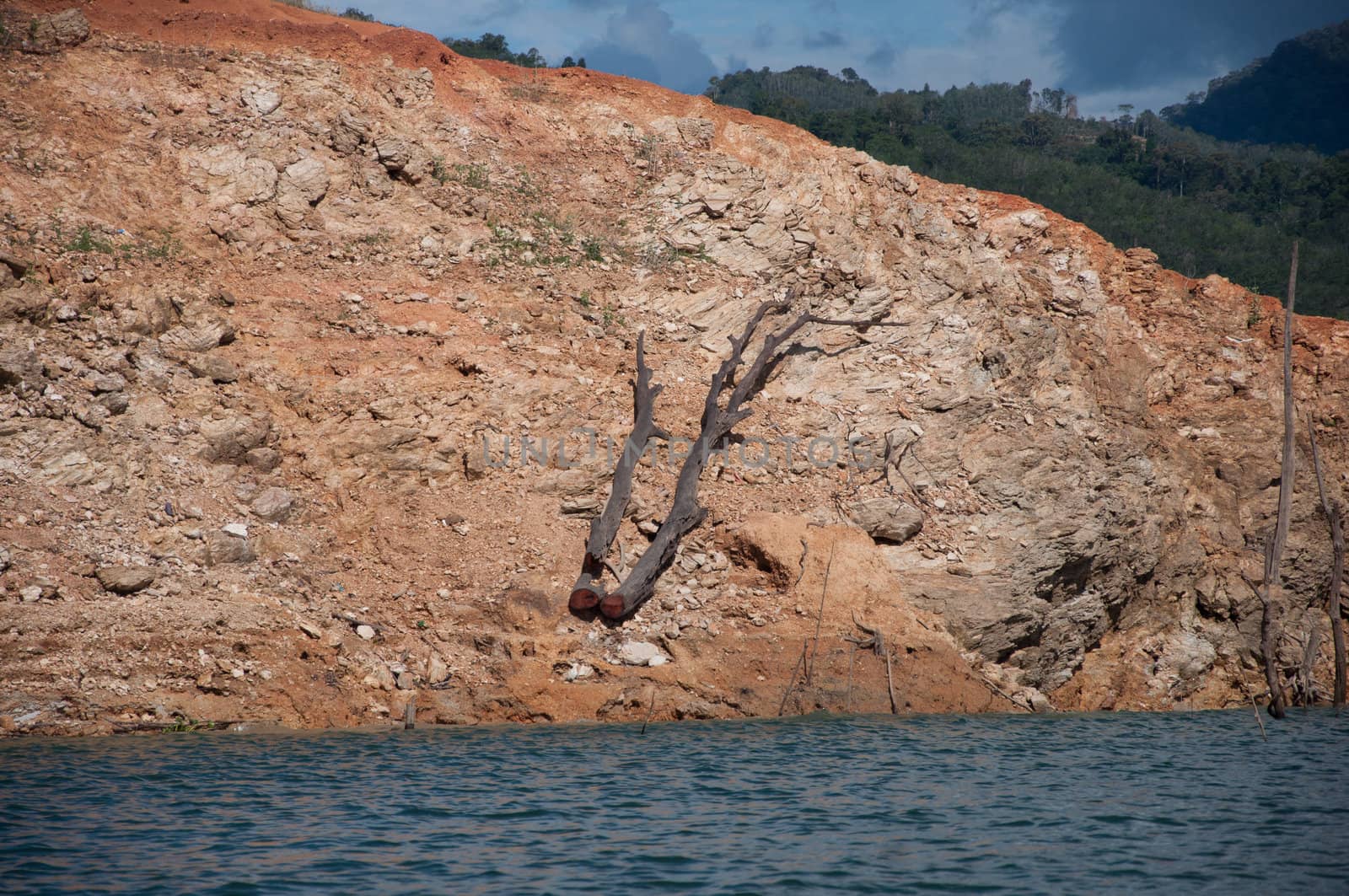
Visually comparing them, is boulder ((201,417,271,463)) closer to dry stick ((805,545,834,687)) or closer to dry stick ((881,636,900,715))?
dry stick ((805,545,834,687))

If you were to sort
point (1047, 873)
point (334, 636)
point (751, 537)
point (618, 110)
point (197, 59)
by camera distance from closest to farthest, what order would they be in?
point (1047, 873) → point (334, 636) → point (751, 537) → point (197, 59) → point (618, 110)

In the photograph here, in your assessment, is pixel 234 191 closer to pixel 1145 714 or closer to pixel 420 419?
pixel 420 419

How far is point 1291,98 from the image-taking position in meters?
98.8

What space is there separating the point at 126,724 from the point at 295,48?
14.1 m

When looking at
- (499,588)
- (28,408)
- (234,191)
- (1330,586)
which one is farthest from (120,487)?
(1330,586)

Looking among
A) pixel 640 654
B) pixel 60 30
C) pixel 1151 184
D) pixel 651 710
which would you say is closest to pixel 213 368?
pixel 640 654

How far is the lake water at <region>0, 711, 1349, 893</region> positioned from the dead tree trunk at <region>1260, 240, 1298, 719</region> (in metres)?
2.44

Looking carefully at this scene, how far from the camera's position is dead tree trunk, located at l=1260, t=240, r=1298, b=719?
47.2 ft

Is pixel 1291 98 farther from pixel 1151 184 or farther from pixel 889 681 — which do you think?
pixel 889 681

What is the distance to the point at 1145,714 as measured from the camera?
47.9ft

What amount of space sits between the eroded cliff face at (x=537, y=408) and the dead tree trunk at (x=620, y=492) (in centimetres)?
38

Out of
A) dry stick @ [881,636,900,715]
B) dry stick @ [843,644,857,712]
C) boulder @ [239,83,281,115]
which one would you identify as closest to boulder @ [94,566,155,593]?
dry stick @ [843,644,857,712]

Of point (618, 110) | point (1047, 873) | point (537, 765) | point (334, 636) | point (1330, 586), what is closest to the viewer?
point (1047, 873)

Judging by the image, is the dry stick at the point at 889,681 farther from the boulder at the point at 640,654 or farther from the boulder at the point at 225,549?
the boulder at the point at 225,549
